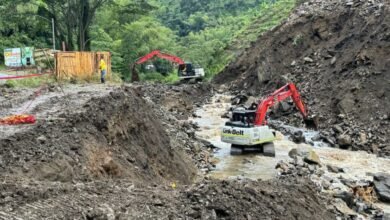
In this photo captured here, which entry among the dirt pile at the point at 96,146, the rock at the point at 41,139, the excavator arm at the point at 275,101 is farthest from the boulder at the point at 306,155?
the rock at the point at 41,139

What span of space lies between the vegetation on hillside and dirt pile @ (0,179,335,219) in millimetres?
28593

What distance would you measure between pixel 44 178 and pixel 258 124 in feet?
39.2

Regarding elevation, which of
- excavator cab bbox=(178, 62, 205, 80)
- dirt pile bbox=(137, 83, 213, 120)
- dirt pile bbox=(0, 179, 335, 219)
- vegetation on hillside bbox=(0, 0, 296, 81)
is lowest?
dirt pile bbox=(137, 83, 213, 120)

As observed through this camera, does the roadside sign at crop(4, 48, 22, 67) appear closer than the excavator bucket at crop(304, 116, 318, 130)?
No

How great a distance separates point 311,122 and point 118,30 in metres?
36.7

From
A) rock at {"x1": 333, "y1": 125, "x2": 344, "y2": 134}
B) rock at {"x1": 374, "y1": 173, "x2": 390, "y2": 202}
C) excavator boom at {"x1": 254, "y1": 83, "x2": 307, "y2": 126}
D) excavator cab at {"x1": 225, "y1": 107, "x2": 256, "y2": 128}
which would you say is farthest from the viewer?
rock at {"x1": 333, "y1": 125, "x2": 344, "y2": 134}

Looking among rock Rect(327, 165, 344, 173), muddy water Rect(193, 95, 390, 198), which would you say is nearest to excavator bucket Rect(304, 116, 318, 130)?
muddy water Rect(193, 95, 390, 198)

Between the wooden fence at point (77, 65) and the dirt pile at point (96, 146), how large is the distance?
9614 mm

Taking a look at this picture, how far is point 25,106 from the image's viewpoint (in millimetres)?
16328

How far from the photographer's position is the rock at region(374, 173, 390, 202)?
14578 mm

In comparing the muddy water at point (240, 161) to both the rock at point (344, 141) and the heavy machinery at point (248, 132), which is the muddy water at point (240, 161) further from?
the rock at point (344, 141)

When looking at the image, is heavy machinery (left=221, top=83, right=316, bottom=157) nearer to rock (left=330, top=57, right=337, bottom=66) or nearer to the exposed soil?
the exposed soil

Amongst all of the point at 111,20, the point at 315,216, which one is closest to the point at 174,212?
the point at 315,216

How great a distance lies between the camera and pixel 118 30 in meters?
58.7
